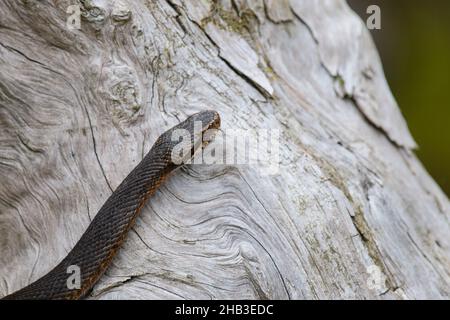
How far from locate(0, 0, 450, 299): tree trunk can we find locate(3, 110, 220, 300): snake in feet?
0.35

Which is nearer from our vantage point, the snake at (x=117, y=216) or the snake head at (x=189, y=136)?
the snake at (x=117, y=216)

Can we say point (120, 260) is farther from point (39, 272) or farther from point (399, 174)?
point (399, 174)

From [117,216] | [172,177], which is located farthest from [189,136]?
[117,216]

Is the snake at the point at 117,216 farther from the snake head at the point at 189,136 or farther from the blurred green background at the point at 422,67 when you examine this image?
the blurred green background at the point at 422,67

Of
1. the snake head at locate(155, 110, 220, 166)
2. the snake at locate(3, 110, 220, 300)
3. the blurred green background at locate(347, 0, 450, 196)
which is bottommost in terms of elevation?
the snake at locate(3, 110, 220, 300)

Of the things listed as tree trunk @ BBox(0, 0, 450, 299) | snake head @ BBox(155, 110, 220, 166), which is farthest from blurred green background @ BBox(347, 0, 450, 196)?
snake head @ BBox(155, 110, 220, 166)

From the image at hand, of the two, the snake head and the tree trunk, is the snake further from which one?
the tree trunk

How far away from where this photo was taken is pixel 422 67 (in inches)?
405

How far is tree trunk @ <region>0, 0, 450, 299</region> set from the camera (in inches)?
169

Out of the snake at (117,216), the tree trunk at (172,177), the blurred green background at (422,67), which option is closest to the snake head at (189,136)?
the snake at (117,216)

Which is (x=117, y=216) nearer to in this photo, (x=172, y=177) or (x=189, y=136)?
(x=172, y=177)

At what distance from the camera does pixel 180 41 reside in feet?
15.7

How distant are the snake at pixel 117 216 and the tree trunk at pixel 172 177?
11cm

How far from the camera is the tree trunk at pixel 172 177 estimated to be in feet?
14.1
